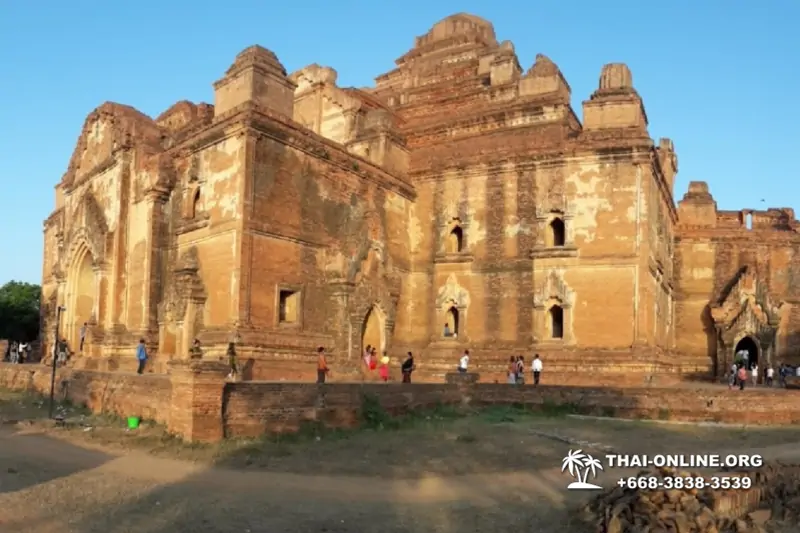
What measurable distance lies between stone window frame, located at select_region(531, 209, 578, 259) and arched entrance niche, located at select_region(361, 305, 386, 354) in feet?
17.3

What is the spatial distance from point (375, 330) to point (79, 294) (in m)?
11.6

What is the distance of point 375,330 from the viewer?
23.7m

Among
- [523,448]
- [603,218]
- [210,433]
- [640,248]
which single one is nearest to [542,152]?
[603,218]

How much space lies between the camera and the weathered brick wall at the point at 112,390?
15277mm

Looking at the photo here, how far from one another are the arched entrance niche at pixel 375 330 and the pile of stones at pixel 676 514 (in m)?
14.5

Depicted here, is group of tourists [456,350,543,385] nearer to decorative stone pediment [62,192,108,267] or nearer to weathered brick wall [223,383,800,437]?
weathered brick wall [223,383,800,437]

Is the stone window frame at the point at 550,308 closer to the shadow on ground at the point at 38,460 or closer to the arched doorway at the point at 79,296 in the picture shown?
the shadow on ground at the point at 38,460

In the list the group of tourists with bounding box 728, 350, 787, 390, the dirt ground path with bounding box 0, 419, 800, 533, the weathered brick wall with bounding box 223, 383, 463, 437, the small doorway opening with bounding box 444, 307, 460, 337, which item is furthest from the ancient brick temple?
the dirt ground path with bounding box 0, 419, 800, 533

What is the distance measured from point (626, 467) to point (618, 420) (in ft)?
A: 17.3

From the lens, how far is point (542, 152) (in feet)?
78.4

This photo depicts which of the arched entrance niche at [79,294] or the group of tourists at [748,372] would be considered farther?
the arched entrance niche at [79,294]

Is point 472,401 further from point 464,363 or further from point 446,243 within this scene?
point 446,243

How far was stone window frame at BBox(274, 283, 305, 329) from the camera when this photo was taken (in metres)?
20.2

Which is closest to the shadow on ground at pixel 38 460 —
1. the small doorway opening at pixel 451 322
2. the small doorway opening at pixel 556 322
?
the small doorway opening at pixel 451 322
